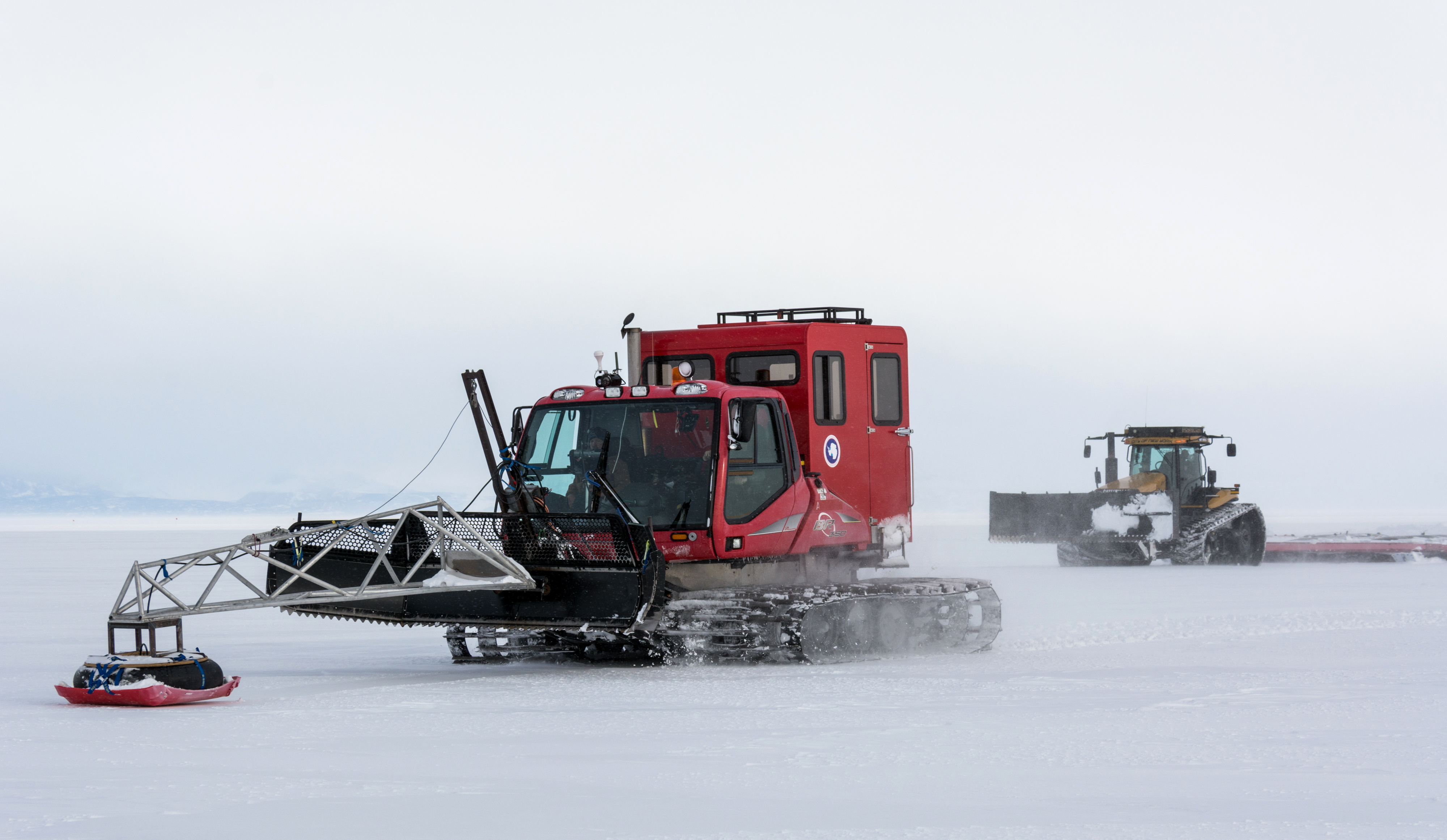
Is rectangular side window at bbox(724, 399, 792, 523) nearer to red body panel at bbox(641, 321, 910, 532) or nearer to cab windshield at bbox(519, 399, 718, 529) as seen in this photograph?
cab windshield at bbox(519, 399, 718, 529)

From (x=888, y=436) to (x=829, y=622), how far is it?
2347 millimetres

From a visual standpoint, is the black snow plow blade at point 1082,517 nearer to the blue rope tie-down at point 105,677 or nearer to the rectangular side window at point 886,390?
the rectangular side window at point 886,390

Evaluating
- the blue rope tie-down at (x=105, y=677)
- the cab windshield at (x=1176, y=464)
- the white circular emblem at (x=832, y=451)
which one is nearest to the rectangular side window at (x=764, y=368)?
the white circular emblem at (x=832, y=451)

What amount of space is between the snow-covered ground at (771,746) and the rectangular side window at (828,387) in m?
2.18

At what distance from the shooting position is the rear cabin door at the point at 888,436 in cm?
1374

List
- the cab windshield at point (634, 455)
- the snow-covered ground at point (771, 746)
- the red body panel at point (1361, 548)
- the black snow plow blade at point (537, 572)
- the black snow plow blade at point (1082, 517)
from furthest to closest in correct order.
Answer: the red body panel at point (1361, 548)
the black snow plow blade at point (1082, 517)
the cab windshield at point (634, 455)
the black snow plow blade at point (537, 572)
the snow-covered ground at point (771, 746)

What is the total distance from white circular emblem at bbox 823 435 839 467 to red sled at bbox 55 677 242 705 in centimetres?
558

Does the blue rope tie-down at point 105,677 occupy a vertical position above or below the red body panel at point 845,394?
below

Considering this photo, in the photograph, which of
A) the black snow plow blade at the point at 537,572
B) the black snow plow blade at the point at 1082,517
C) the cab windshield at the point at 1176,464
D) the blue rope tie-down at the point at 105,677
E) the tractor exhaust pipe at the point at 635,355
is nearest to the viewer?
the blue rope tie-down at the point at 105,677

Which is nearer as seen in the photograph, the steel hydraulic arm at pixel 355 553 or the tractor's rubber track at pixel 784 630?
the steel hydraulic arm at pixel 355 553

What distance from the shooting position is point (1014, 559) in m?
32.0

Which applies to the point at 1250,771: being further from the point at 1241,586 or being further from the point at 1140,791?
the point at 1241,586

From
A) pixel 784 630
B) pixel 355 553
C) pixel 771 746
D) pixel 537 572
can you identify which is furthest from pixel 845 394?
pixel 771 746

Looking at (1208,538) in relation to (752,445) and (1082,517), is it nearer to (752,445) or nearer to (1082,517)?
(1082,517)
